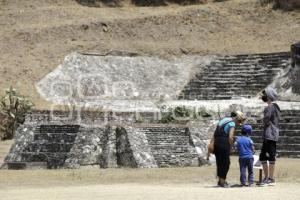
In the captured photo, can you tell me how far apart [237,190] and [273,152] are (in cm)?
120

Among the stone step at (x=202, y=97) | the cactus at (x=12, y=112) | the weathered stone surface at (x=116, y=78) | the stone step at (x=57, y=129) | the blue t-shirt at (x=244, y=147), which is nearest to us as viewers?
the blue t-shirt at (x=244, y=147)

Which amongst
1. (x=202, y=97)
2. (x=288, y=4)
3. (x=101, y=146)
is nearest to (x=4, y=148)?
(x=101, y=146)

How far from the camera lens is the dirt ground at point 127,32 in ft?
98.4

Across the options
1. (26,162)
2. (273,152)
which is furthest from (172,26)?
(273,152)

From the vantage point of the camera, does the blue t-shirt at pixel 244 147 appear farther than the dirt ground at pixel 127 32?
No

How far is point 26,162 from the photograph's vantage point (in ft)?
55.5

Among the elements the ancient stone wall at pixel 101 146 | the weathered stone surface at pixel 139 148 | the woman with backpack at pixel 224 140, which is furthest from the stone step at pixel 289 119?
the woman with backpack at pixel 224 140

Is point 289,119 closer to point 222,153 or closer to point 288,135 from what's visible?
point 288,135

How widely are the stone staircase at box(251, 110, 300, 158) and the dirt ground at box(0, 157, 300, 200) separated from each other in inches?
59.9

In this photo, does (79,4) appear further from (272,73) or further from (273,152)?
(273,152)

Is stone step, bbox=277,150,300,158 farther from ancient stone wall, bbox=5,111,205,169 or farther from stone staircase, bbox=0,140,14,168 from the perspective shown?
stone staircase, bbox=0,140,14,168

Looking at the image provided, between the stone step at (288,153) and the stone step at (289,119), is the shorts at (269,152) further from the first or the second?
the stone step at (289,119)

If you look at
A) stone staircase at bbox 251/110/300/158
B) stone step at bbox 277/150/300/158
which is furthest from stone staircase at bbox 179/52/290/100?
stone step at bbox 277/150/300/158

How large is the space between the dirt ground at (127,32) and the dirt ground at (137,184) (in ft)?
40.9
